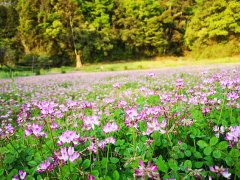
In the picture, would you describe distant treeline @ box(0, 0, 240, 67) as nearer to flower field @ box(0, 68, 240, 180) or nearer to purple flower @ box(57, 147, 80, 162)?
flower field @ box(0, 68, 240, 180)

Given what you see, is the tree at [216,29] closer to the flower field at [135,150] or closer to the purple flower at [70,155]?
the flower field at [135,150]

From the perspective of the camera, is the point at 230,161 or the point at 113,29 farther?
the point at 113,29

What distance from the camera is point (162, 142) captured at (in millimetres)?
1686

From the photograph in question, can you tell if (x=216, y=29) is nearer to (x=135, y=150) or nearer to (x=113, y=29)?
(x=113, y=29)

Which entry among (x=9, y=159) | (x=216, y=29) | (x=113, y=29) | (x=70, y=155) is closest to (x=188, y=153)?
(x=70, y=155)

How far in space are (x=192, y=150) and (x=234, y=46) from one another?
1419 inches

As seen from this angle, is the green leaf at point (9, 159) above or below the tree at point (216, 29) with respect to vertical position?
below

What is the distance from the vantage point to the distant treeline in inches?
1329

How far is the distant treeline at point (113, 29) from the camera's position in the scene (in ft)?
111

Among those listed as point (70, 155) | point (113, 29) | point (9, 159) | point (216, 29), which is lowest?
point (9, 159)

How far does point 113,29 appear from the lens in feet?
125

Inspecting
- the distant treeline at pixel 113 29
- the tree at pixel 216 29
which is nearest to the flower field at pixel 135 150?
the distant treeline at pixel 113 29

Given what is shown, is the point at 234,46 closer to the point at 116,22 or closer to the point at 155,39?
the point at 155,39

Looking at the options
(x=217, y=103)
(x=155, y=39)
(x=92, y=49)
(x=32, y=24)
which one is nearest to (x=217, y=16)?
(x=155, y=39)
